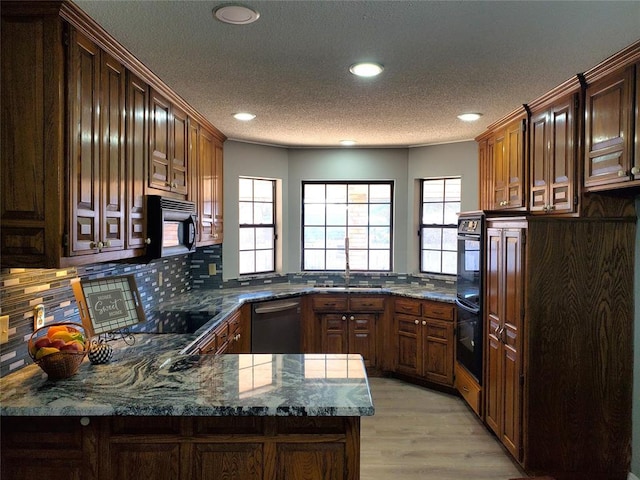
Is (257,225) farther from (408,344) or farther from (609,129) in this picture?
(609,129)

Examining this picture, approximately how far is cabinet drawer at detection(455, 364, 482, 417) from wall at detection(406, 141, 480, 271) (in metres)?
1.46

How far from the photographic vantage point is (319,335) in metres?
4.62

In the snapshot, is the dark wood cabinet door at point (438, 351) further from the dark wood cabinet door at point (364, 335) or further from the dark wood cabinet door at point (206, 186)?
the dark wood cabinet door at point (206, 186)

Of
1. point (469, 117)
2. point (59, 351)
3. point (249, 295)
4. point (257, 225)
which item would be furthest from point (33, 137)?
point (257, 225)

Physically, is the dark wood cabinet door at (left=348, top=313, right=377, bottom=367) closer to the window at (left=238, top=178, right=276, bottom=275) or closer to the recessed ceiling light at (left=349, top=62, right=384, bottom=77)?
the window at (left=238, top=178, right=276, bottom=275)

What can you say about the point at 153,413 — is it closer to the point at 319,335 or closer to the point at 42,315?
the point at 42,315

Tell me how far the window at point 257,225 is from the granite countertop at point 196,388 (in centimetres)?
258

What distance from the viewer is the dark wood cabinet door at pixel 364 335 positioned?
15.1 feet

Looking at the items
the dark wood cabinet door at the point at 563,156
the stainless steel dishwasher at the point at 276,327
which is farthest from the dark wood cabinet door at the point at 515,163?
the stainless steel dishwasher at the point at 276,327

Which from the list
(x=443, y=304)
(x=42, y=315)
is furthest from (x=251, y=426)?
(x=443, y=304)

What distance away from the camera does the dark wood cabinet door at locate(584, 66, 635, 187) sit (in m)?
2.23

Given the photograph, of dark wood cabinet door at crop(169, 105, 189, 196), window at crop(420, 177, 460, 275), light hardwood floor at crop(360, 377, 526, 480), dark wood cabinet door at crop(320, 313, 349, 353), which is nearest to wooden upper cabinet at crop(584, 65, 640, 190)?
light hardwood floor at crop(360, 377, 526, 480)

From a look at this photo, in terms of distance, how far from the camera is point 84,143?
187 centimetres

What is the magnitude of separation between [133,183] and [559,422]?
2.81 m
